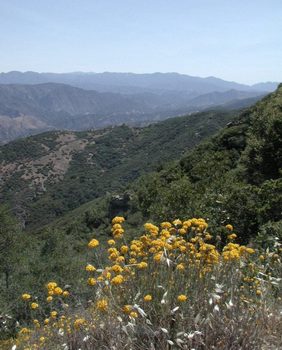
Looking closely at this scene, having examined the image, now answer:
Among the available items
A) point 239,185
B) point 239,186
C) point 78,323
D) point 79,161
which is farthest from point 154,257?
point 79,161

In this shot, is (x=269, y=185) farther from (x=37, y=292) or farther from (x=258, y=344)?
(x=37, y=292)

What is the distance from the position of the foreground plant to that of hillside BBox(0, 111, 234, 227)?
110377 mm

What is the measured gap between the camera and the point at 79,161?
16700 centimetres

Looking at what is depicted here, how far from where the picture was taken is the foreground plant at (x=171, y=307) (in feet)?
10.8

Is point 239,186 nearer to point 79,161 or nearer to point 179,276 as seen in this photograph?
point 179,276

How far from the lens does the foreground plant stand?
3303 mm

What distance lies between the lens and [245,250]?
4336 millimetres

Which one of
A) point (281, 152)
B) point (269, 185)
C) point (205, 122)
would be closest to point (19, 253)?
point (281, 152)

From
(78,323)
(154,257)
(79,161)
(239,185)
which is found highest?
(154,257)

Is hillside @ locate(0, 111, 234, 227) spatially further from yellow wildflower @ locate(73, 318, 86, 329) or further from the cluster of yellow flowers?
yellow wildflower @ locate(73, 318, 86, 329)

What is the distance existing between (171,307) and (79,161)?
165495 millimetres

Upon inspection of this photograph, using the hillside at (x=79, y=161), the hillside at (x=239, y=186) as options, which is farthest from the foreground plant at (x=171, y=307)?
the hillside at (x=79, y=161)

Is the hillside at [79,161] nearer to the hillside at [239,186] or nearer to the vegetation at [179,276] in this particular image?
the hillside at [239,186]

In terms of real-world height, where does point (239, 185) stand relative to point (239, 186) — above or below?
below
